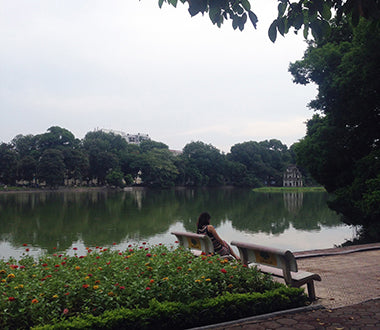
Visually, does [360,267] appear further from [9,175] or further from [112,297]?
[9,175]

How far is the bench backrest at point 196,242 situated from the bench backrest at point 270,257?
3.08 feet

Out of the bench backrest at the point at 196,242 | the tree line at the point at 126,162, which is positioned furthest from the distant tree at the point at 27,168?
the bench backrest at the point at 196,242

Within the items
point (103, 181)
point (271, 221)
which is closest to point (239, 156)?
point (103, 181)

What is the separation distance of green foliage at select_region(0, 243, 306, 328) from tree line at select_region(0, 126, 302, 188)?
5653 centimetres

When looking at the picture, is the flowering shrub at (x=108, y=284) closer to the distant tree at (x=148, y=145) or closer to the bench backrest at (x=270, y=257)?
the bench backrest at (x=270, y=257)

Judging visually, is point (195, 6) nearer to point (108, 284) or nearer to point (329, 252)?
point (108, 284)

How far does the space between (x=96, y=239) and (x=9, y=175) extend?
172ft

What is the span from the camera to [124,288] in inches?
156

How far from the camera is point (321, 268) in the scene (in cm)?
680

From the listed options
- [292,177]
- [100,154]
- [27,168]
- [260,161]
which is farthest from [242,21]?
[292,177]

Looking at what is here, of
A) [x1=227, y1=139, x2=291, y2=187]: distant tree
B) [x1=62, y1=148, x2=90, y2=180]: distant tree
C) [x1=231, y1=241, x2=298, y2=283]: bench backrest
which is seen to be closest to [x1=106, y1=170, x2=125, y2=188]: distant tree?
[x1=62, y1=148, x2=90, y2=180]: distant tree

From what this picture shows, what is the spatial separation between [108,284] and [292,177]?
86.5 m

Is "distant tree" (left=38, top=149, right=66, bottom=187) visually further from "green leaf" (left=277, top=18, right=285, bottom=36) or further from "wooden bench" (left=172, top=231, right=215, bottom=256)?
"green leaf" (left=277, top=18, right=285, bottom=36)

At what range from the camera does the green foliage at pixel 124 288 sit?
11.8 ft
